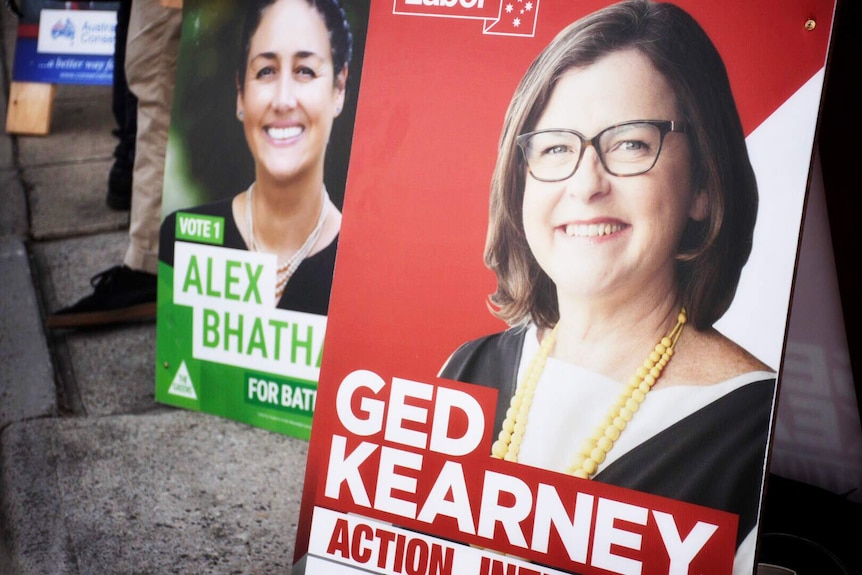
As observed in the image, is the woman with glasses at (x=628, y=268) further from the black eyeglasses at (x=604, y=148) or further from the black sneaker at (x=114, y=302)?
the black sneaker at (x=114, y=302)

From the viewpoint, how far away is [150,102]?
2.13m

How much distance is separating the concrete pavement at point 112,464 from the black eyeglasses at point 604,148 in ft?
2.73

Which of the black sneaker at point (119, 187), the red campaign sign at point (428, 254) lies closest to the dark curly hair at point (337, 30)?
the red campaign sign at point (428, 254)

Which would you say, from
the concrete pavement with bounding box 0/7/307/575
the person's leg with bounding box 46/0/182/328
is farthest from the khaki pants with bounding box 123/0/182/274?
the concrete pavement with bounding box 0/7/307/575

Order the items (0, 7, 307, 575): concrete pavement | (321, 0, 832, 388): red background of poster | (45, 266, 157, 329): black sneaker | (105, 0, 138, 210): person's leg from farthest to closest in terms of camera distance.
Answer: (105, 0, 138, 210): person's leg < (45, 266, 157, 329): black sneaker < (0, 7, 307, 575): concrete pavement < (321, 0, 832, 388): red background of poster

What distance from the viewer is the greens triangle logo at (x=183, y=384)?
182 cm

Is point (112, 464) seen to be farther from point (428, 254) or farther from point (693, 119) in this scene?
point (693, 119)

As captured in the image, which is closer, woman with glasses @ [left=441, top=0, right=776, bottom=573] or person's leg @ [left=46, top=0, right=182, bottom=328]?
woman with glasses @ [left=441, top=0, right=776, bottom=573]

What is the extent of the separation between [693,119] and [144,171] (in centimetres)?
166

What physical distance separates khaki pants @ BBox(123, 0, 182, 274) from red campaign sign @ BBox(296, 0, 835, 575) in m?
1.21

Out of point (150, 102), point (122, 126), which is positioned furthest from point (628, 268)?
point (122, 126)

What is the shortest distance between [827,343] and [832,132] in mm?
357

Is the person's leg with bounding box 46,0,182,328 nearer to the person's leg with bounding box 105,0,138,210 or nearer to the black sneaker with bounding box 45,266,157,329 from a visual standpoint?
the black sneaker with bounding box 45,266,157,329

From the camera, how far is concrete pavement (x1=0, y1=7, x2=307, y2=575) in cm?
142
